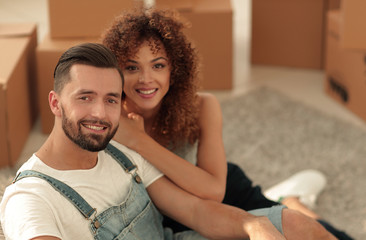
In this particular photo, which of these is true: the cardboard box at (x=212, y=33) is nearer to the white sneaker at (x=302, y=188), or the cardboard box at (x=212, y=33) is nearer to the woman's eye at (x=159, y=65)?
the white sneaker at (x=302, y=188)

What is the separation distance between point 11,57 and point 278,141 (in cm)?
126

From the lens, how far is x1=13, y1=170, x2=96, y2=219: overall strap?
1.15 meters

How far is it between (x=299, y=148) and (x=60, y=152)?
171cm

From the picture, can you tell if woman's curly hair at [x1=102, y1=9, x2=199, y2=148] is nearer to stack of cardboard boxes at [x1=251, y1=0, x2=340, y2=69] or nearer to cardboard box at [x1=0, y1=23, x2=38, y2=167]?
cardboard box at [x1=0, y1=23, x2=38, y2=167]

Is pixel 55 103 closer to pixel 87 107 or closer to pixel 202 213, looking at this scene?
pixel 87 107

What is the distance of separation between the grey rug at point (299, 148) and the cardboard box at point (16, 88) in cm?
92

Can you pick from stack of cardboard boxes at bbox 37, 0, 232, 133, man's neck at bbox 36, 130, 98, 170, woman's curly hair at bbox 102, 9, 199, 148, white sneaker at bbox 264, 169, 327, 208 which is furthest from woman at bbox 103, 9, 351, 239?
stack of cardboard boxes at bbox 37, 0, 232, 133

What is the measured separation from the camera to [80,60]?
3.79 feet

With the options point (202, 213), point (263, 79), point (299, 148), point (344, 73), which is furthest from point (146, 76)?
point (263, 79)

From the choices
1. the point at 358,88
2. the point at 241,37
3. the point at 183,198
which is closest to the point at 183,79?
the point at 183,198

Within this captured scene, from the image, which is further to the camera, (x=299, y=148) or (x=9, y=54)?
(x=299, y=148)

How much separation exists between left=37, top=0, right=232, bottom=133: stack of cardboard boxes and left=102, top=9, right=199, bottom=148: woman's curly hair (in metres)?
0.74

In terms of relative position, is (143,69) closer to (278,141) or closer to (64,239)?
(64,239)

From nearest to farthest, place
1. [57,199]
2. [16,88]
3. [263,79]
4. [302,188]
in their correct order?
[57,199] → [302,188] → [16,88] → [263,79]
